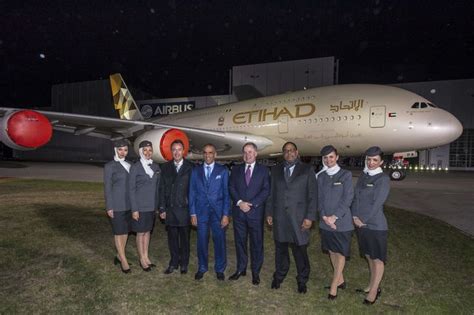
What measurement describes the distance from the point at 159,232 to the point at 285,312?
11.7ft

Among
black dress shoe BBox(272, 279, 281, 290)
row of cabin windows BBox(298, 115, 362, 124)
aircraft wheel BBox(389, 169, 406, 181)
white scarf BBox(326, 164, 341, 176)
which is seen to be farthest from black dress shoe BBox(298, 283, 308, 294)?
aircraft wheel BBox(389, 169, 406, 181)

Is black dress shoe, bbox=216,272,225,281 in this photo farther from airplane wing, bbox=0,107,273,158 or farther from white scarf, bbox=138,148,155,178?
airplane wing, bbox=0,107,273,158

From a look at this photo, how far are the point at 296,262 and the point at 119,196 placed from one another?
7.96 ft

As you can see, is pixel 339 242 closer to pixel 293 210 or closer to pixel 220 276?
pixel 293 210

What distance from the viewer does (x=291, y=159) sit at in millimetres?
3887

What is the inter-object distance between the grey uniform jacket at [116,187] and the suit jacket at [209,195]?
2.95 ft

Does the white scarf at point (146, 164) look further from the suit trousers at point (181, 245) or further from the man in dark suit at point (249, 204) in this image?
the man in dark suit at point (249, 204)

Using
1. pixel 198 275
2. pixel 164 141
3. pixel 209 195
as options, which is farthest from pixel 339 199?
pixel 164 141

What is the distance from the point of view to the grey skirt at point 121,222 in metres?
4.28

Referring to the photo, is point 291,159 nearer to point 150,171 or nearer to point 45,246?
point 150,171

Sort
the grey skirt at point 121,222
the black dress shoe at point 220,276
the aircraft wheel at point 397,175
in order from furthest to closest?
the aircraft wheel at point 397,175, the grey skirt at point 121,222, the black dress shoe at point 220,276

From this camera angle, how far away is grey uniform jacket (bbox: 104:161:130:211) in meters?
4.20

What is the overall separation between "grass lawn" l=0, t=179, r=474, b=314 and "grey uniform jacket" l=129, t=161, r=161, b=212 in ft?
2.87

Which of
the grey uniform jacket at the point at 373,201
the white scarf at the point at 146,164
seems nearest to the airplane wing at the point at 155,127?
the white scarf at the point at 146,164
